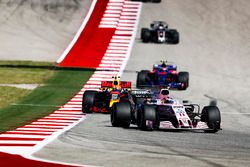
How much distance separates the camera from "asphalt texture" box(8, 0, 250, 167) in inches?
811

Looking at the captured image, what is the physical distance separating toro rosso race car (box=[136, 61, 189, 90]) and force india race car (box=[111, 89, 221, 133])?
49.3 feet

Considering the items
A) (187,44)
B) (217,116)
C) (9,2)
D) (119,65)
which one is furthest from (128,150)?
(9,2)

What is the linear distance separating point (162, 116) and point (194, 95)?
14828 mm

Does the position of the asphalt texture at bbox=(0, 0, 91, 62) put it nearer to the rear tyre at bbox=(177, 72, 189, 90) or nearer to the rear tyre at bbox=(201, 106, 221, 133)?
the rear tyre at bbox=(177, 72, 189, 90)

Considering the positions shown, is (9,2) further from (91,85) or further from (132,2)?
(91,85)

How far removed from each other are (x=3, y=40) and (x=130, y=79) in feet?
57.5

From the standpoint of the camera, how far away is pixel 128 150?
2166 cm

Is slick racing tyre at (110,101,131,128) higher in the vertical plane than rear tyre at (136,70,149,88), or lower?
lower

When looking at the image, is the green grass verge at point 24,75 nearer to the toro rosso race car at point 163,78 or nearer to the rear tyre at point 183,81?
the toro rosso race car at point 163,78

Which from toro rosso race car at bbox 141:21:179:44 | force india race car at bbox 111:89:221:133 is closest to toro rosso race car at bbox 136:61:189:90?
force india race car at bbox 111:89:221:133

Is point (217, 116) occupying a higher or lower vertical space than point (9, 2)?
lower

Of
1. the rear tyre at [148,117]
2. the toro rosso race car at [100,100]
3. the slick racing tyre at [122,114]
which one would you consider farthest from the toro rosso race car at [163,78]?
the rear tyre at [148,117]

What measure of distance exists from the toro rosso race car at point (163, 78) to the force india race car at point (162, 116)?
15.0 meters

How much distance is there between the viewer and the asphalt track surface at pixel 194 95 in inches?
811
